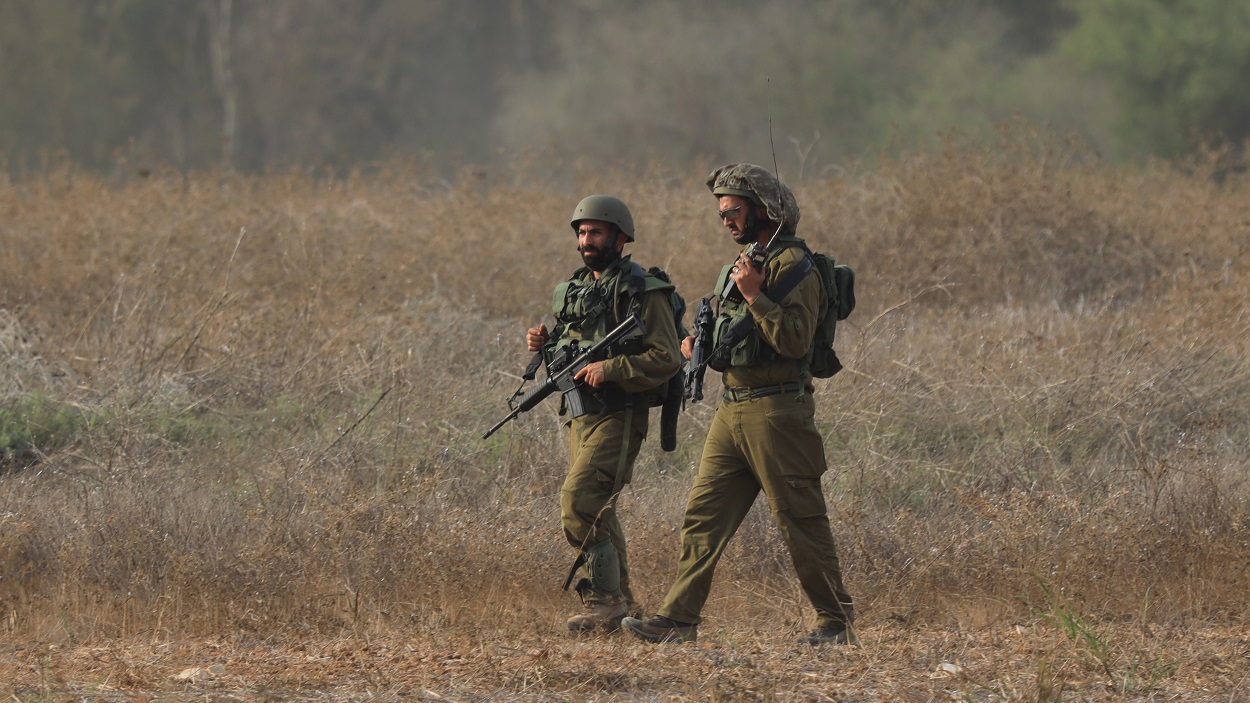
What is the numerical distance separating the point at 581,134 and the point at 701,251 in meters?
21.9

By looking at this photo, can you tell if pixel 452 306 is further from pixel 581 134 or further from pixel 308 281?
pixel 581 134

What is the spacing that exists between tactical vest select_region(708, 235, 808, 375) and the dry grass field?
1017 mm

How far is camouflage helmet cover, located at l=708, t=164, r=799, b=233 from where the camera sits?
15.8 ft

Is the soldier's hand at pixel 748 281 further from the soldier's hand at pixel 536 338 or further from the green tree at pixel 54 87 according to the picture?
the green tree at pixel 54 87

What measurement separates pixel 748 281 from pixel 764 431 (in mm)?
528

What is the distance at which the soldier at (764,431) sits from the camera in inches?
185

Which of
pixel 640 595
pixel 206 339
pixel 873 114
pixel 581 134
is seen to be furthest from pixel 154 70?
pixel 640 595

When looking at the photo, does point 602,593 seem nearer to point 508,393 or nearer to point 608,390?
point 608,390

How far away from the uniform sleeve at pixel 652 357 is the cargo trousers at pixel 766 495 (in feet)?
0.86

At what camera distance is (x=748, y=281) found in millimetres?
4656

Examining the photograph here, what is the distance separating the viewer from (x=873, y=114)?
28.7 metres

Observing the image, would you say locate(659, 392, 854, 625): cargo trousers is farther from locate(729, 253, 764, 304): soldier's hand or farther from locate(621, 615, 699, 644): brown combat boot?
locate(729, 253, 764, 304): soldier's hand

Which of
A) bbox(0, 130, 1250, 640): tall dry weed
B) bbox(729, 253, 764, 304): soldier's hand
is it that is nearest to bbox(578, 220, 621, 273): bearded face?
bbox(729, 253, 764, 304): soldier's hand

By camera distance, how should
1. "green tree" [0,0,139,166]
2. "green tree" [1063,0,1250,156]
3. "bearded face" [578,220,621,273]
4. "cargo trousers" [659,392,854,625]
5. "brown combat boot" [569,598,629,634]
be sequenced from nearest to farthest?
"cargo trousers" [659,392,854,625] < "brown combat boot" [569,598,629,634] < "bearded face" [578,220,621,273] < "green tree" [1063,0,1250,156] < "green tree" [0,0,139,166]
